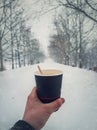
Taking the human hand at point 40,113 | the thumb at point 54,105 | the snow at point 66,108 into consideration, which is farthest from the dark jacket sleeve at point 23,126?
the snow at point 66,108

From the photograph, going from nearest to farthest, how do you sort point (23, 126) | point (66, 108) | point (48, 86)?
point (23, 126) < point (48, 86) < point (66, 108)

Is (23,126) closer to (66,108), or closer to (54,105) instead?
(54,105)

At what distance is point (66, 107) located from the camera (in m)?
7.77

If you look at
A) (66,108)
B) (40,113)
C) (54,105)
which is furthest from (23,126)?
(66,108)

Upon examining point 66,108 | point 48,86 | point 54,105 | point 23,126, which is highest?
point 48,86

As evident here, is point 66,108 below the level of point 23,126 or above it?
below

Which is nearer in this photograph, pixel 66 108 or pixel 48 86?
pixel 48 86

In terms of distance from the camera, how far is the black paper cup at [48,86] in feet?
7.20

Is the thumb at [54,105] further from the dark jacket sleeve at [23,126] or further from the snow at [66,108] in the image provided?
the snow at [66,108]

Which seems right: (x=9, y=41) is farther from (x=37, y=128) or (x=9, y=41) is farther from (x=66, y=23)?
(x=37, y=128)

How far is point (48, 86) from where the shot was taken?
2201mm

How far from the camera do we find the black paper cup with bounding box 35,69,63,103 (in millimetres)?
2193

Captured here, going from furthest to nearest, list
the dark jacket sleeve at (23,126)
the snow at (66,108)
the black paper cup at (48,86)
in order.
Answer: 1. the snow at (66,108)
2. the black paper cup at (48,86)
3. the dark jacket sleeve at (23,126)

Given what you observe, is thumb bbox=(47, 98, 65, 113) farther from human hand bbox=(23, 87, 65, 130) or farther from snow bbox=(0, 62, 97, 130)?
snow bbox=(0, 62, 97, 130)
